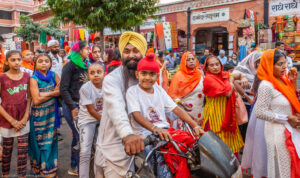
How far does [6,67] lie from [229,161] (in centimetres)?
341

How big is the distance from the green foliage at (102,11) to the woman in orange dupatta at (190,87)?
4555 millimetres

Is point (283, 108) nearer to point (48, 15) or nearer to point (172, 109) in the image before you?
point (172, 109)

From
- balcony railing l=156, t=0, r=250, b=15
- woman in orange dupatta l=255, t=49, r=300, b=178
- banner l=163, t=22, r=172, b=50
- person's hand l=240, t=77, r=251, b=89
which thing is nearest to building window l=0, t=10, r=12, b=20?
balcony railing l=156, t=0, r=250, b=15

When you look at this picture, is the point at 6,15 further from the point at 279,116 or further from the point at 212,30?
the point at 279,116

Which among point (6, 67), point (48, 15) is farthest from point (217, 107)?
point (48, 15)

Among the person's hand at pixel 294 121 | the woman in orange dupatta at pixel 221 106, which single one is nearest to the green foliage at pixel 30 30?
the woman in orange dupatta at pixel 221 106

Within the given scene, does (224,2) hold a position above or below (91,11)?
above

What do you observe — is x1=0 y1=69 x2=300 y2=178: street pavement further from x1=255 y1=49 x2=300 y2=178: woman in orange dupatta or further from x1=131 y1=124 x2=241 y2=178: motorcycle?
x1=255 y1=49 x2=300 y2=178: woman in orange dupatta

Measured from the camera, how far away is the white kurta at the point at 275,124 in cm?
255

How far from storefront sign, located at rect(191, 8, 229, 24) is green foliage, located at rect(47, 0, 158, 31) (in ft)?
22.7

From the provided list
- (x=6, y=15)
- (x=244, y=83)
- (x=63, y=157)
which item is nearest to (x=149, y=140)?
(x=244, y=83)

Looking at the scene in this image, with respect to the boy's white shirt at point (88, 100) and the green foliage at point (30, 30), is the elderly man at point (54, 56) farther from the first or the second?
the green foliage at point (30, 30)

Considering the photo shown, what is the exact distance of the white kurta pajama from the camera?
1783 mm

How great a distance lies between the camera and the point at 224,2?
1409 centimetres
